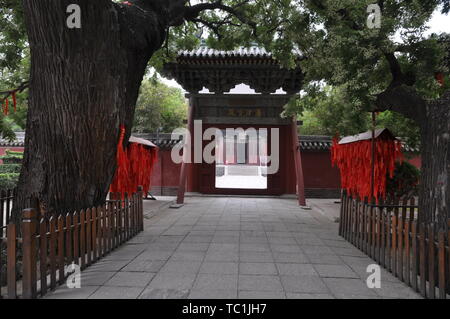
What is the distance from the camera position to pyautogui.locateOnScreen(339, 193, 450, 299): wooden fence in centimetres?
327

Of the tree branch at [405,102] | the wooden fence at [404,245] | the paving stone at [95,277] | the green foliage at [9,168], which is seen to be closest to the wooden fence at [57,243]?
the paving stone at [95,277]

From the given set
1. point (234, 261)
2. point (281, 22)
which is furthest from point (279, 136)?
point (234, 261)

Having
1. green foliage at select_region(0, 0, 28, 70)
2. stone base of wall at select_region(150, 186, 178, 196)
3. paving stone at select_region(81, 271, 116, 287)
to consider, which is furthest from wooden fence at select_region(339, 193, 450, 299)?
stone base of wall at select_region(150, 186, 178, 196)

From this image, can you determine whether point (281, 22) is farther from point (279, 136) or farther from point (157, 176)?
point (157, 176)

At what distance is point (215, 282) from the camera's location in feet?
11.9

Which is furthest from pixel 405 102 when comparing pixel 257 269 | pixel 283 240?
pixel 257 269

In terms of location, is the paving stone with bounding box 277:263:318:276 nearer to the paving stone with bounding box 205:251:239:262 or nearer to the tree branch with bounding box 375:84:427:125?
the paving stone with bounding box 205:251:239:262

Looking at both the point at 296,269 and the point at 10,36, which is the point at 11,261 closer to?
the point at 296,269

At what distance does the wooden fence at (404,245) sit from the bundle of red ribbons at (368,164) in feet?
1.97

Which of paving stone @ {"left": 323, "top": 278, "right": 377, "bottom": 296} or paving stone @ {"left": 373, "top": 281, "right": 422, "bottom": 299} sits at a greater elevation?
paving stone @ {"left": 323, "top": 278, "right": 377, "bottom": 296}

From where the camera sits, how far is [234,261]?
4.49 meters

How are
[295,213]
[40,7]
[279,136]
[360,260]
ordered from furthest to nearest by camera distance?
[279,136]
[295,213]
[360,260]
[40,7]
